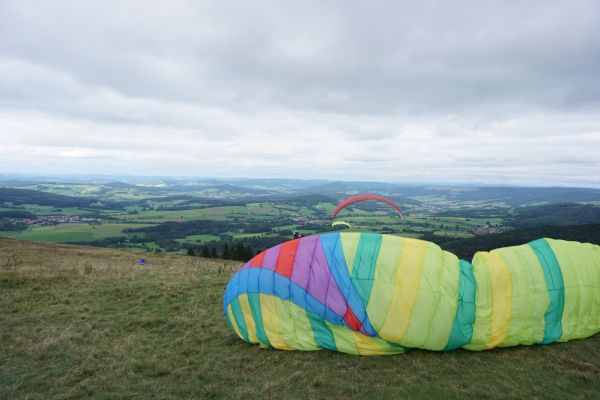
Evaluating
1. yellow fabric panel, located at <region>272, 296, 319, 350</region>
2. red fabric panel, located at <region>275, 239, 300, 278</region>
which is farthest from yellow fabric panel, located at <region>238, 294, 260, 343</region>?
red fabric panel, located at <region>275, 239, 300, 278</region>

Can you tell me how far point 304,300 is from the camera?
25.7 ft

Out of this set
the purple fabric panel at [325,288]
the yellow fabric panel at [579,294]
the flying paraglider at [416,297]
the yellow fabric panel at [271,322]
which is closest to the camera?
the flying paraglider at [416,297]

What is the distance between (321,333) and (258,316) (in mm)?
1537

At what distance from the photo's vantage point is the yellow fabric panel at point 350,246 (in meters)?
7.87

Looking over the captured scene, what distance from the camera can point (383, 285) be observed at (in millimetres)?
7555

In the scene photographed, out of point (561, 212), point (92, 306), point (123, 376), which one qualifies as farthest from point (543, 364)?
point (561, 212)

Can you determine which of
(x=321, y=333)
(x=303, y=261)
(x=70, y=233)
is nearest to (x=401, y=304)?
(x=321, y=333)

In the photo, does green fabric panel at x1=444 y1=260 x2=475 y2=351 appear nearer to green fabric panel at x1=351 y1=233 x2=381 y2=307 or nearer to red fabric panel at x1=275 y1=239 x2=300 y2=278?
green fabric panel at x1=351 y1=233 x2=381 y2=307

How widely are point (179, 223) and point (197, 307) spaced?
84.6m

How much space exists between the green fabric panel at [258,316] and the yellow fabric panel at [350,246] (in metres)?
2.27

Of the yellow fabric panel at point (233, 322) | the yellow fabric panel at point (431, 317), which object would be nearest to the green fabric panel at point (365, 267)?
the yellow fabric panel at point (431, 317)

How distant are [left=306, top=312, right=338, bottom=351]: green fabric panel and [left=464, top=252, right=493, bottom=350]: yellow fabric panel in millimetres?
2895

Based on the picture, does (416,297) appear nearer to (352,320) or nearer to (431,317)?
(431,317)

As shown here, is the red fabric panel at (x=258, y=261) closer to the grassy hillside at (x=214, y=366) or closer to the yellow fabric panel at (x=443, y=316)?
the grassy hillside at (x=214, y=366)
